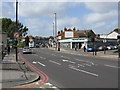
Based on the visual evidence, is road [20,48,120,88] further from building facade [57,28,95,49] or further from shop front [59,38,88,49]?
shop front [59,38,88,49]

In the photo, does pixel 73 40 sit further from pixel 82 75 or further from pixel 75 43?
pixel 82 75

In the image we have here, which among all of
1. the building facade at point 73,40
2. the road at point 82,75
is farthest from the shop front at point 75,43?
the road at point 82,75

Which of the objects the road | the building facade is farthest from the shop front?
the road

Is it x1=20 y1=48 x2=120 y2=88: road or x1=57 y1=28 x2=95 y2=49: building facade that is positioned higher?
x1=57 y1=28 x2=95 y2=49: building facade

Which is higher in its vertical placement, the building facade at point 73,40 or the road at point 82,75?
the building facade at point 73,40

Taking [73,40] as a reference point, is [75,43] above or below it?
below

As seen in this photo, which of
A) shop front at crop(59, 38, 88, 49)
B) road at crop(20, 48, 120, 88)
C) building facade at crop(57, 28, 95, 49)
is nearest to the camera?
road at crop(20, 48, 120, 88)

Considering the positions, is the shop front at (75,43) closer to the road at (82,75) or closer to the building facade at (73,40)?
the building facade at (73,40)

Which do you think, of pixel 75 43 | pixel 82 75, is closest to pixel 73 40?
pixel 75 43

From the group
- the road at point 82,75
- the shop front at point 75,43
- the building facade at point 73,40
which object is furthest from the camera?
the building facade at point 73,40

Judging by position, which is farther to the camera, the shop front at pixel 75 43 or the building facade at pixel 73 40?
the building facade at pixel 73 40

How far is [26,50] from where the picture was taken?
4459 cm

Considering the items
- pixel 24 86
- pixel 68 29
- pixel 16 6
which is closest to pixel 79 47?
pixel 68 29

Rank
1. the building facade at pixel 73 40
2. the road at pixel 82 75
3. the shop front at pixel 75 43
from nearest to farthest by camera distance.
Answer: the road at pixel 82 75
the shop front at pixel 75 43
the building facade at pixel 73 40
